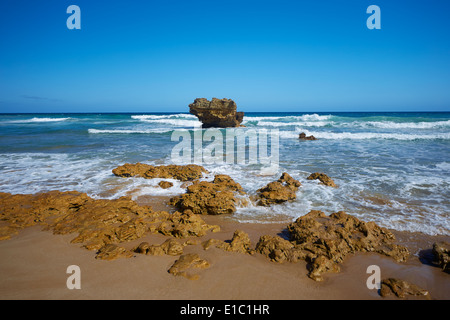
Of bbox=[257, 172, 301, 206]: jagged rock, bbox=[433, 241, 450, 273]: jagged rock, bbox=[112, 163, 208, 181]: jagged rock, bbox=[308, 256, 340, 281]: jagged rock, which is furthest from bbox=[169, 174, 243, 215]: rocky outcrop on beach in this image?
bbox=[433, 241, 450, 273]: jagged rock

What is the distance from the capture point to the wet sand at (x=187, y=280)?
2.30 m

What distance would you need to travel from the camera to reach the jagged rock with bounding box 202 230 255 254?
Answer: 3.09 meters

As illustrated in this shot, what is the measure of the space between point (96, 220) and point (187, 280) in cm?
209

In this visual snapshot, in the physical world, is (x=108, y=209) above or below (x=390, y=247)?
above

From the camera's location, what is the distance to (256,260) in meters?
2.89

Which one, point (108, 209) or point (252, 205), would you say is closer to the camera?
point (108, 209)

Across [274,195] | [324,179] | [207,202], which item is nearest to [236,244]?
[207,202]

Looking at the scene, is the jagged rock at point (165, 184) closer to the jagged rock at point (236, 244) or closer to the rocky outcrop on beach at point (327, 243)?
the jagged rock at point (236, 244)

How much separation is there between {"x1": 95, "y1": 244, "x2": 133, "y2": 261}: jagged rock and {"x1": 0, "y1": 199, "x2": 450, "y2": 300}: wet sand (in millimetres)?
75

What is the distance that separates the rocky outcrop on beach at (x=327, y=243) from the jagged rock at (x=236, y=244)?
154 mm

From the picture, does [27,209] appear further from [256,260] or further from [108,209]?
[256,260]

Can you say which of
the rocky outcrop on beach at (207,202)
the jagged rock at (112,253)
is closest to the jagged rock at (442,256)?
the rocky outcrop on beach at (207,202)
